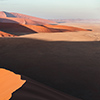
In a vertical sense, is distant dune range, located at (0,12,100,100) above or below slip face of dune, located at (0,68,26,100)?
below

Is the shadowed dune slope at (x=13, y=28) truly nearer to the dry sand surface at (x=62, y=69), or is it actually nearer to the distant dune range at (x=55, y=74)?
the distant dune range at (x=55, y=74)

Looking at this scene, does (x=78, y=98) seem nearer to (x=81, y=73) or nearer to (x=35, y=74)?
(x=81, y=73)

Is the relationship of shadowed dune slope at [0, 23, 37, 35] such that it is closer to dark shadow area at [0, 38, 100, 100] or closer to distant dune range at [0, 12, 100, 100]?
distant dune range at [0, 12, 100, 100]

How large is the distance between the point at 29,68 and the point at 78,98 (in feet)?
4.13

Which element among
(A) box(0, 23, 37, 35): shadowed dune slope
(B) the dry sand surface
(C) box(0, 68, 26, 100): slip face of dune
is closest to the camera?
(C) box(0, 68, 26, 100): slip face of dune

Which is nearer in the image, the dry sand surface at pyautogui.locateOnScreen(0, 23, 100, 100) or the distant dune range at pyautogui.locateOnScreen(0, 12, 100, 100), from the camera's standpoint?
the distant dune range at pyautogui.locateOnScreen(0, 12, 100, 100)

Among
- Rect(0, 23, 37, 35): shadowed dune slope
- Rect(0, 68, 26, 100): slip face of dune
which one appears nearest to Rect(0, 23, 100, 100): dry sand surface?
Rect(0, 68, 26, 100): slip face of dune

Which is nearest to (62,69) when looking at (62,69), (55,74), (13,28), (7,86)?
(62,69)

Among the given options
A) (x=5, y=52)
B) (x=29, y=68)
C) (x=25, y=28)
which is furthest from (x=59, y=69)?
(x=25, y=28)

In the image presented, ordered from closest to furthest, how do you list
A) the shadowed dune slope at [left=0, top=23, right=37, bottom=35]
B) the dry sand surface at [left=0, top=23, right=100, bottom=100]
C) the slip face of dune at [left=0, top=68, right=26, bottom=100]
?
1. the slip face of dune at [left=0, top=68, right=26, bottom=100]
2. the dry sand surface at [left=0, top=23, right=100, bottom=100]
3. the shadowed dune slope at [left=0, top=23, right=37, bottom=35]

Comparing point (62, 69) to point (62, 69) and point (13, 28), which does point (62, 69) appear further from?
point (13, 28)

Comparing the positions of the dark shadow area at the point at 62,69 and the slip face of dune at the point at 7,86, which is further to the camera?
the dark shadow area at the point at 62,69

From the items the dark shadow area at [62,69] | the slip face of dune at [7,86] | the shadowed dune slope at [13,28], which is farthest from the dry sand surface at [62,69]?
the shadowed dune slope at [13,28]

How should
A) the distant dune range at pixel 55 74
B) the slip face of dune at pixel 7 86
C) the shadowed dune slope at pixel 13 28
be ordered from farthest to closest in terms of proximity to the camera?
the shadowed dune slope at pixel 13 28, the distant dune range at pixel 55 74, the slip face of dune at pixel 7 86
